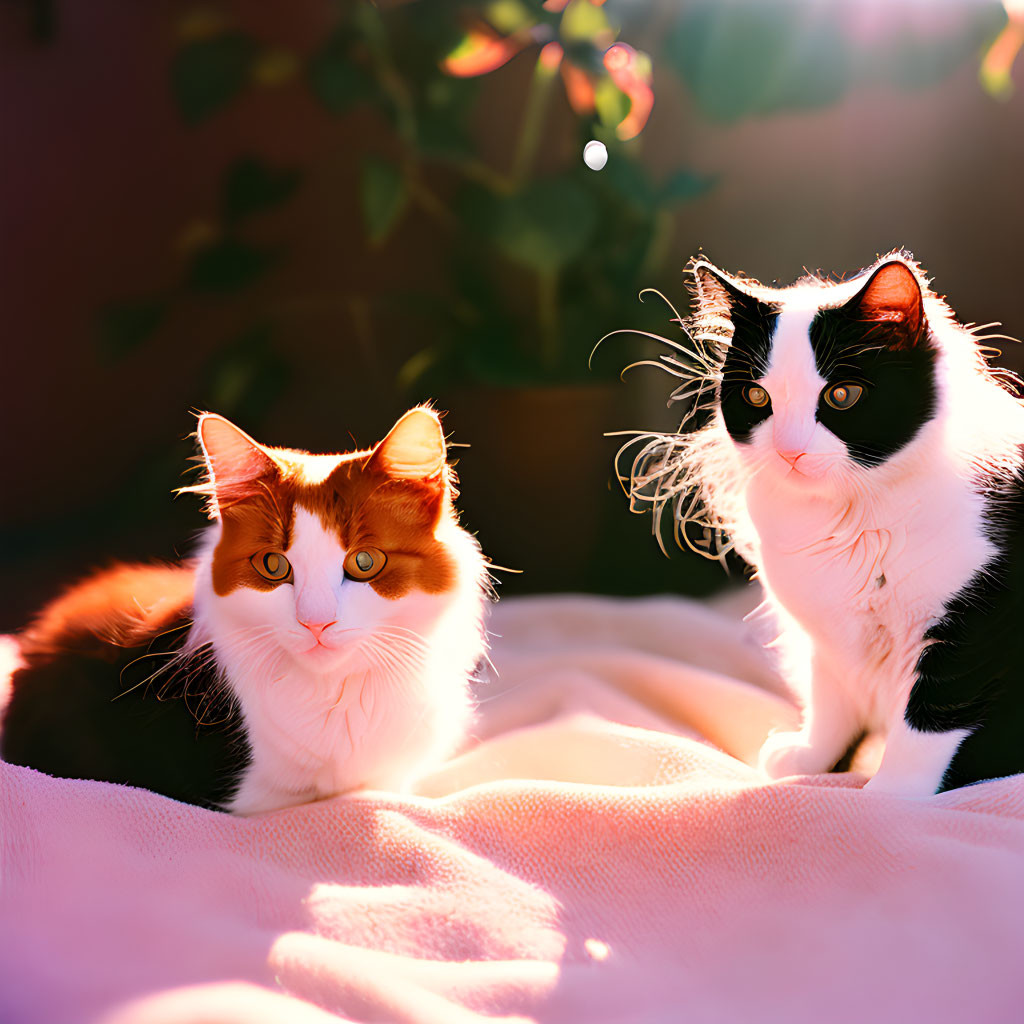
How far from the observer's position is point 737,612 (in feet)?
4.94

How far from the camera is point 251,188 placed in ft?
5.20

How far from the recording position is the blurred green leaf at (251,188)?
158cm

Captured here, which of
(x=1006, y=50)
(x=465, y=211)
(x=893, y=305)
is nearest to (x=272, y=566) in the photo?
(x=893, y=305)

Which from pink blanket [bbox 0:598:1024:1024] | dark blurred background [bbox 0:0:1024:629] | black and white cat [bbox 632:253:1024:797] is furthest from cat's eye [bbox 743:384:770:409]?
dark blurred background [bbox 0:0:1024:629]

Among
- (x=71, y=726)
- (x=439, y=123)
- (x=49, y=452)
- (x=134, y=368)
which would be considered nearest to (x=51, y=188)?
(x=134, y=368)

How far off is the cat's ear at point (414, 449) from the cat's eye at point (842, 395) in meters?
0.33

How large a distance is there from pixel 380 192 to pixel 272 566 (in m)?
0.97

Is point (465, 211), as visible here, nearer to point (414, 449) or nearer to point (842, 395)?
point (414, 449)

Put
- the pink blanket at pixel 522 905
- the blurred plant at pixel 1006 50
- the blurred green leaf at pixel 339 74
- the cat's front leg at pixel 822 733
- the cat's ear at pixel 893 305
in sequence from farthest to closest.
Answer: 1. the blurred green leaf at pixel 339 74
2. the blurred plant at pixel 1006 50
3. the cat's front leg at pixel 822 733
4. the cat's ear at pixel 893 305
5. the pink blanket at pixel 522 905

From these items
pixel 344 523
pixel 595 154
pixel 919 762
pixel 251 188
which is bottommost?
pixel 919 762

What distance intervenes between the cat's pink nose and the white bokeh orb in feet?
3.66

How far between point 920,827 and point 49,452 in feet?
4.42

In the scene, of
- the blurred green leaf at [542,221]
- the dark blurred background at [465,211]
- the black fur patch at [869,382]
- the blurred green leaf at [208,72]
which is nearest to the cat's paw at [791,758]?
the black fur patch at [869,382]

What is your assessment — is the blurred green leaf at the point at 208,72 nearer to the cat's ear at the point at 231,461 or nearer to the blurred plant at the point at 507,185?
the blurred plant at the point at 507,185
